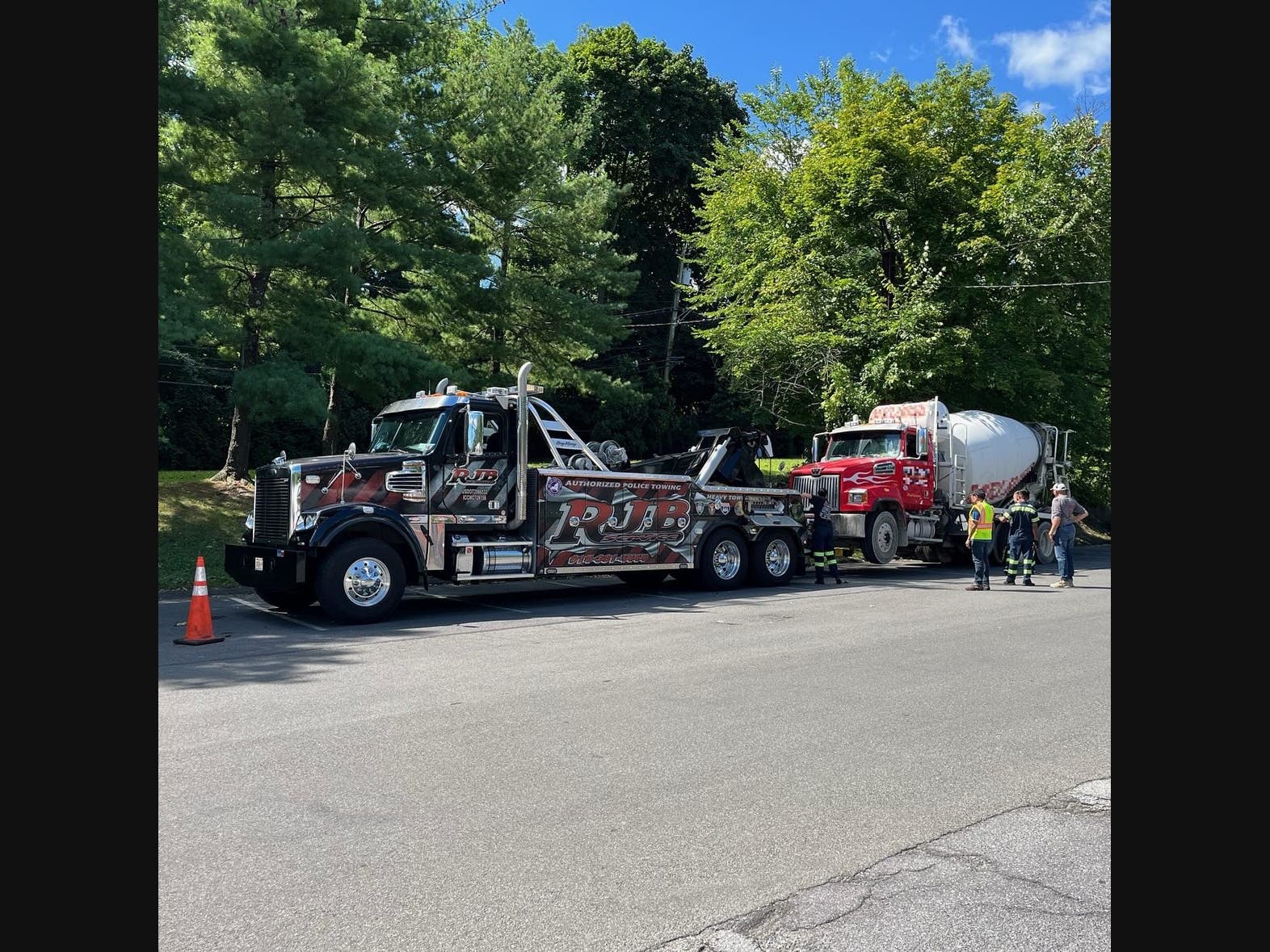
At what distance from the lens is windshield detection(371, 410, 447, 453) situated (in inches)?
530

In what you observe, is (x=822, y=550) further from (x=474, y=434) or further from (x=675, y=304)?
(x=675, y=304)

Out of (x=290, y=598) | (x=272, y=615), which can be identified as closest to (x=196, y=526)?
(x=290, y=598)

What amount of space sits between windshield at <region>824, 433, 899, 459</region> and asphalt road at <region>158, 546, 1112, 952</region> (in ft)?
32.6

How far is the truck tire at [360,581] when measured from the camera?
39.2 feet

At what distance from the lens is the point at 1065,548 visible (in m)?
17.3

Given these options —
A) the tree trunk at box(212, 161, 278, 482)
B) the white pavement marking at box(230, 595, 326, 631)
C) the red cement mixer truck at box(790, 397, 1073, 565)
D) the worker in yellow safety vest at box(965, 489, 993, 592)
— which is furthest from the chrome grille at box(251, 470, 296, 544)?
the worker in yellow safety vest at box(965, 489, 993, 592)

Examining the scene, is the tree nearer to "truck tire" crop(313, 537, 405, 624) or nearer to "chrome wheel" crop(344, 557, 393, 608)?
"truck tire" crop(313, 537, 405, 624)

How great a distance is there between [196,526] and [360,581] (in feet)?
26.2

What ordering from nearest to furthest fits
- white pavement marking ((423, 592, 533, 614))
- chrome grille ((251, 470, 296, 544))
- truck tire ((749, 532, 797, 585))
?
chrome grille ((251, 470, 296, 544))
white pavement marking ((423, 592, 533, 614))
truck tire ((749, 532, 797, 585))

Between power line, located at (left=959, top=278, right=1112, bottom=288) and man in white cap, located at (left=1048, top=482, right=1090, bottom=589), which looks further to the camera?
power line, located at (left=959, top=278, right=1112, bottom=288)

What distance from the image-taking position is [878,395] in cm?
2531
